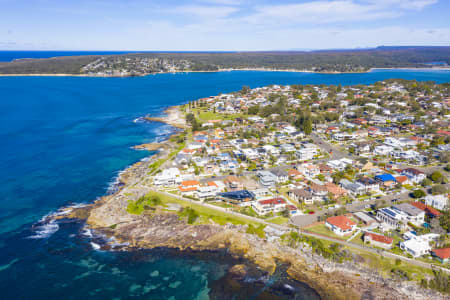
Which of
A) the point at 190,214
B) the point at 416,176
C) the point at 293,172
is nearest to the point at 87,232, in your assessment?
the point at 190,214

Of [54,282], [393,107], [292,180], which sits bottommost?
Answer: [54,282]

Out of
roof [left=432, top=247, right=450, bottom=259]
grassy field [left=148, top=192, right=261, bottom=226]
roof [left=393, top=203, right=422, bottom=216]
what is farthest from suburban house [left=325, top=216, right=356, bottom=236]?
grassy field [left=148, top=192, right=261, bottom=226]

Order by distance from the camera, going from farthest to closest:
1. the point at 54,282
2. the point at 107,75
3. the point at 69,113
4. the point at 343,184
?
the point at 107,75, the point at 69,113, the point at 343,184, the point at 54,282

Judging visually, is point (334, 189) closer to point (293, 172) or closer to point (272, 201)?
point (293, 172)

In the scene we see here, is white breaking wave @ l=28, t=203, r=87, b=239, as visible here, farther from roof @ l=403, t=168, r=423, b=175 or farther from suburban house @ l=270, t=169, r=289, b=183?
roof @ l=403, t=168, r=423, b=175

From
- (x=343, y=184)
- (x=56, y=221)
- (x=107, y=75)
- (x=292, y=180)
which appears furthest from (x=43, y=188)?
(x=107, y=75)

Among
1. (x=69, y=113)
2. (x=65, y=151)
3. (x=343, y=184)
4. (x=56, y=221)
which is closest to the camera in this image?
(x=56, y=221)

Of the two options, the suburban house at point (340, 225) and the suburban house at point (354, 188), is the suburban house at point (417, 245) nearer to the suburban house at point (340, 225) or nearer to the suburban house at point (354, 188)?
the suburban house at point (340, 225)

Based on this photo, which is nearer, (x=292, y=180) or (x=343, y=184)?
(x=343, y=184)

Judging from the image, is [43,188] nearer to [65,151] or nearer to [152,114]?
[65,151]
